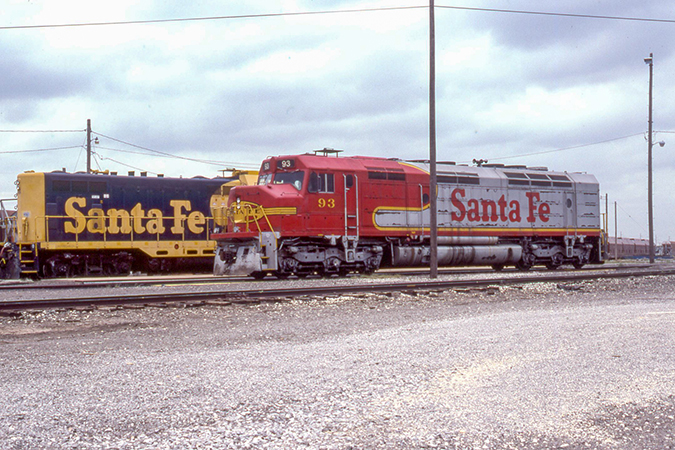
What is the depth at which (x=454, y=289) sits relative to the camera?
512 inches

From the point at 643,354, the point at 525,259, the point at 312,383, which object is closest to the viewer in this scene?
the point at 312,383

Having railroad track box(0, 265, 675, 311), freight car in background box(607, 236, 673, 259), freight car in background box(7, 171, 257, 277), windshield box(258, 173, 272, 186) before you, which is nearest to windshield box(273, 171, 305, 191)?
windshield box(258, 173, 272, 186)

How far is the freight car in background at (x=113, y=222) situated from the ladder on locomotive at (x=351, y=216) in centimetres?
392

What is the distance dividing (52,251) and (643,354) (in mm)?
16930

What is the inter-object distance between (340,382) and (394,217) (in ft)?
45.2

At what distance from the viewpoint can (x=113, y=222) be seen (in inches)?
776

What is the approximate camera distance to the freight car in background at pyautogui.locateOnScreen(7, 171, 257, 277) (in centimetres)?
1878

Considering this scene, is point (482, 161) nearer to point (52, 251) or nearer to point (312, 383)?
point (52, 251)

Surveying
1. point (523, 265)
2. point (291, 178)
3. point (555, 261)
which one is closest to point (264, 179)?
point (291, 178)

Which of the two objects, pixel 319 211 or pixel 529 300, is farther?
pixel 319 211

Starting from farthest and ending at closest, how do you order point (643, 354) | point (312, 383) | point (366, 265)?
point (366, 265) < point (643, 354) < point (312, 383)

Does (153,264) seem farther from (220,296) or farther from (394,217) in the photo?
(220,296)

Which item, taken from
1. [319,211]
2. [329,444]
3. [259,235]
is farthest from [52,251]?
[329,444]

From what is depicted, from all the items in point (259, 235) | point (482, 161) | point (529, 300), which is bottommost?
point (529, 300)
